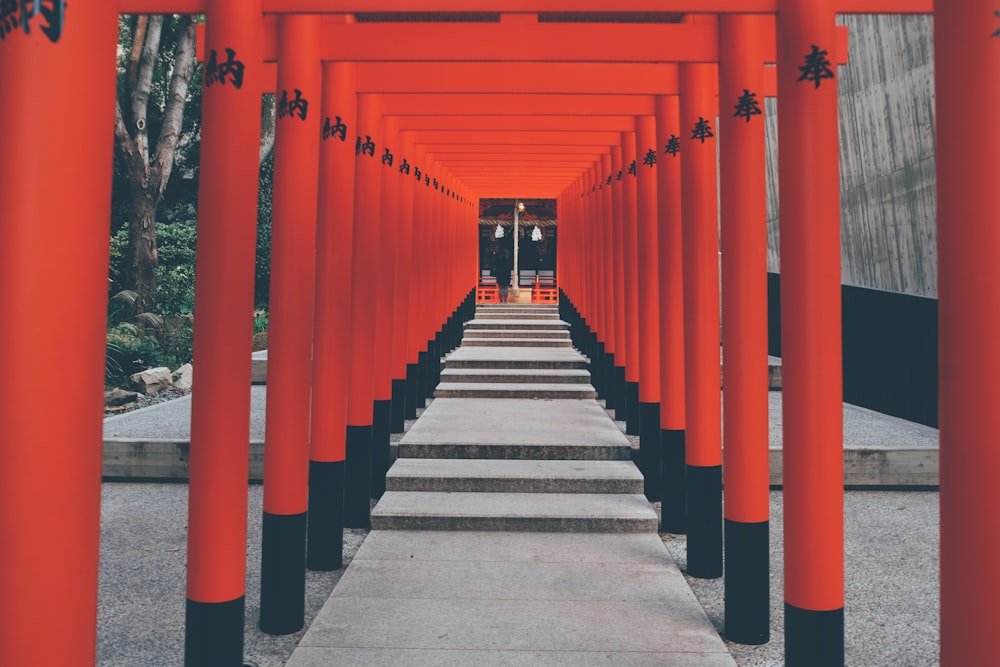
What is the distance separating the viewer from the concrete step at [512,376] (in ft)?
36.9

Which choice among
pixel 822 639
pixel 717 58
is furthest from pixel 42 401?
pixel 717 58

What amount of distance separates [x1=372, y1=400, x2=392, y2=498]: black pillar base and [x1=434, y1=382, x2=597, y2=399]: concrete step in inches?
129

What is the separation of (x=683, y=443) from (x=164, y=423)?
6.55 meters

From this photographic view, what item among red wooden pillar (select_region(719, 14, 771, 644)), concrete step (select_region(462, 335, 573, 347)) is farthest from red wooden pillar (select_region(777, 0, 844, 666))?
concrete step (select_region(462, 335, 573, 347))

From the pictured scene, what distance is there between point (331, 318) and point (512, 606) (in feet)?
7.68

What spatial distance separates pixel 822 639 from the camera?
11.1ft

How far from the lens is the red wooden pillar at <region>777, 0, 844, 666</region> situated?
3385 mm

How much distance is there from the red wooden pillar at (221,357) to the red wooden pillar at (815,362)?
8.89ft

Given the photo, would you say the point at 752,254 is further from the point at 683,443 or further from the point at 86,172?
the point at 86,172

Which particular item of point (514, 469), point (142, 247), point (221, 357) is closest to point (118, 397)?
point (142, 247)

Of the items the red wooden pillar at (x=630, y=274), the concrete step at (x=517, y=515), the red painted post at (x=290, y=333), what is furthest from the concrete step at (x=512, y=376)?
the red painted post at (x=290, y=333)

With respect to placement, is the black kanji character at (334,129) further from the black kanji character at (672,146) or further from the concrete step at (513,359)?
the concrete step at (513,359)

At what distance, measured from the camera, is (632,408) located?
8.48 meters

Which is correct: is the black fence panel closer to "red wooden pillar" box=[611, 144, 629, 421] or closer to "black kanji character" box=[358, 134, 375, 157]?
"red wooden pillar" box=[611, 144, 629, 421]
